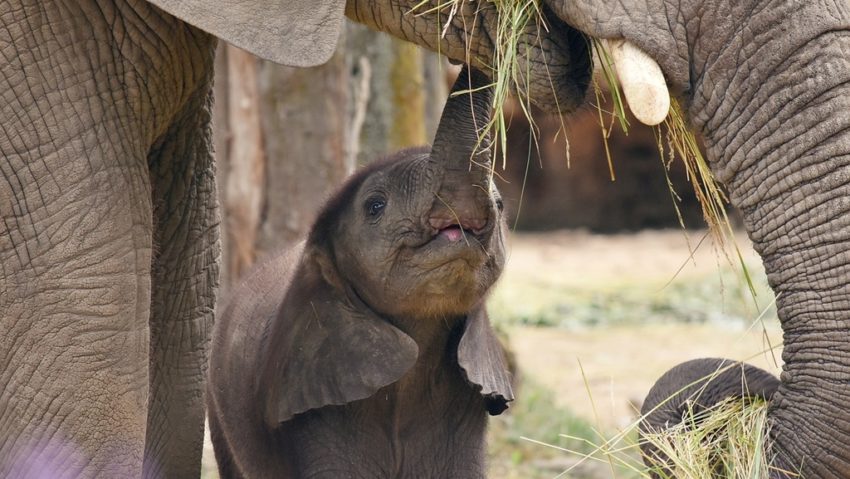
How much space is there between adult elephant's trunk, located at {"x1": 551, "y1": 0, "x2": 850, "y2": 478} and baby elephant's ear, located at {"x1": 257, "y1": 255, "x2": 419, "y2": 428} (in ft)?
4.92

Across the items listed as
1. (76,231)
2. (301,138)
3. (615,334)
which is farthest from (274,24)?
(615,334)

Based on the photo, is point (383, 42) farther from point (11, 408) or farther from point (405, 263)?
point (11, 408)

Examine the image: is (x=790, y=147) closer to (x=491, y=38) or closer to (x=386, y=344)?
(x=491, y=38)

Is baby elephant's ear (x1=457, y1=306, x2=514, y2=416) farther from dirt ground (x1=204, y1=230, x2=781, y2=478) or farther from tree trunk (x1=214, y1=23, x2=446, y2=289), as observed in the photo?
tree trunk (x1=214, y1=23, x2=446, y2=289)

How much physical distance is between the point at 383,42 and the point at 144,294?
4.82 metres

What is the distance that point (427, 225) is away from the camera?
4.87m

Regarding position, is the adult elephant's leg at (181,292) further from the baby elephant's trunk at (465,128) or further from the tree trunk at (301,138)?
the tree trunk at (301,138)

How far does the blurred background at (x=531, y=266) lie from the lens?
792cm

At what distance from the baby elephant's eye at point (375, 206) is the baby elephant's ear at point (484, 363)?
1.61ft

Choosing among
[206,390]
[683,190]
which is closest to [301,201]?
[206,390]

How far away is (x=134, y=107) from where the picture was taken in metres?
4.20

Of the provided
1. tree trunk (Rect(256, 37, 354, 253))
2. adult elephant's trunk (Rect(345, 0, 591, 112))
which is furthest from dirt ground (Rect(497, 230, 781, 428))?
adult elephant's trunk (Rect(345, 0, 591, 112))

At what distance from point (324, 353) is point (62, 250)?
1.35m

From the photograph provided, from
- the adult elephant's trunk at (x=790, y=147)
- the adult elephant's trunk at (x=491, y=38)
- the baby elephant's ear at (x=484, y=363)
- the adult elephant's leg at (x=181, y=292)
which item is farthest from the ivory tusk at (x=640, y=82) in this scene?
the adult elephant's leg at (x=181, y=292)
